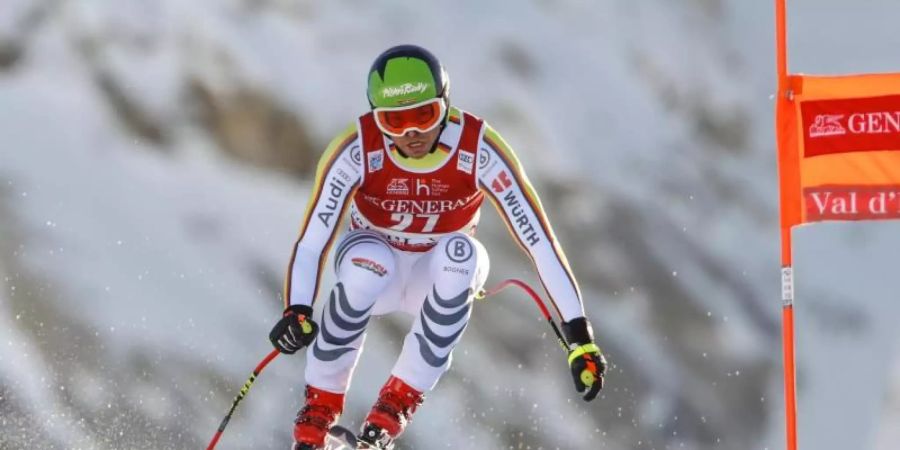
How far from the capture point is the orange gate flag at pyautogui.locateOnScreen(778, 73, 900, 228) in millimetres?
6570

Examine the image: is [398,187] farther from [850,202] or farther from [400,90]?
[850,202]

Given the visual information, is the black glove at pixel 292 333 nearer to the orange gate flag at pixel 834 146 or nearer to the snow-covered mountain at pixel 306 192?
the orange gate flag at pixel 834 146

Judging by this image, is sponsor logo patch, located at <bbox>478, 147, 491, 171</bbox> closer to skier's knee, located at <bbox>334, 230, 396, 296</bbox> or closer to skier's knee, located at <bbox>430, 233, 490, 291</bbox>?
skier's knee, located at <bbox>430, 233, 490, 291</bbox>

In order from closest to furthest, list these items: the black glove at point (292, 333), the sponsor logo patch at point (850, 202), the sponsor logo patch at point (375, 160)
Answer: the black glove at point (292, 333)
the sponsor logo patch at point (375, 160)
the sponsor logo patch at point (850, 202)

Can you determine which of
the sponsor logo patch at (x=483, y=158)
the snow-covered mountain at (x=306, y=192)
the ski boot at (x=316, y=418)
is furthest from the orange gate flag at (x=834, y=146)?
the snow-covered mountain at (x=306, y=192)

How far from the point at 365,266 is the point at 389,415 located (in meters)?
0.59

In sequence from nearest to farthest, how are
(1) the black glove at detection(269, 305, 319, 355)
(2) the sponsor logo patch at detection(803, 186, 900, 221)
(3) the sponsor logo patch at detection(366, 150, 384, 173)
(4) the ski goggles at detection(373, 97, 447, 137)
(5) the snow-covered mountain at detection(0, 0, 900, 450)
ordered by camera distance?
(1) the black glove at detection(269, 305, 319, 355) → (4) the ski goggles at detection(373, 97, 447, 137) → (3) the sponsor logo patch at detection(366, 150, 384, 173) → (2) the sponsor logo patch at detection(803, 186, 900, 221) → (5) the snow-covered mountain at detection(0, 0, 900, 450)

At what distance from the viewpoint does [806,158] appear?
6.61m

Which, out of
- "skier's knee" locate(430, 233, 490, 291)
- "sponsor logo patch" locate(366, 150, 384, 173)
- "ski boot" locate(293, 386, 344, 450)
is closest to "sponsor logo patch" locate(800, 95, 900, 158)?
"skier's knee" locate(430, 233, 490, 291)

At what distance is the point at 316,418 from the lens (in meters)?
5.63

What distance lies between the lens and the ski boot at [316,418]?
220 inches

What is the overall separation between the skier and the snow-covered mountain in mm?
3021

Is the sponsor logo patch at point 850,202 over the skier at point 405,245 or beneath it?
over

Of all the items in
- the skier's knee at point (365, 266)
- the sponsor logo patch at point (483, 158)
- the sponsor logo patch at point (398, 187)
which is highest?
the sponsor logo patch at point (483, 158)
